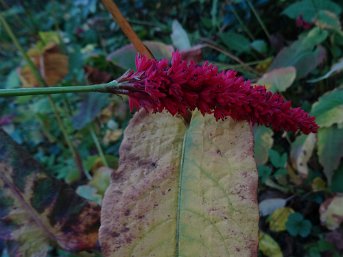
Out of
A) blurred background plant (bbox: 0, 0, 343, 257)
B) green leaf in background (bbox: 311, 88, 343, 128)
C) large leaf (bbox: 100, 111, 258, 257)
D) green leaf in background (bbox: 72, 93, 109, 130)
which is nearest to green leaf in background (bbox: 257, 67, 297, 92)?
blurred background plant (bbox: 0, 0, 343, 257)

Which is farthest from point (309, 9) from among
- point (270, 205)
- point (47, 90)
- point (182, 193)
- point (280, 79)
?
point (47, 90)

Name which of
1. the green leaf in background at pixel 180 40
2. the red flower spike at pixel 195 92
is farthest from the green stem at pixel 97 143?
the red flower spike at pixel 195 92

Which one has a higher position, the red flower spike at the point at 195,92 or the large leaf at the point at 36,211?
the red flower spike at the point at 195,92

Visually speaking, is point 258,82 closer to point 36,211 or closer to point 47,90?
point 36,211

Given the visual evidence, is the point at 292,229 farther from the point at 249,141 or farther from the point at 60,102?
the point at 60,102

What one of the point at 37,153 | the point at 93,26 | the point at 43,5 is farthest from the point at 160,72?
the point at 43,5

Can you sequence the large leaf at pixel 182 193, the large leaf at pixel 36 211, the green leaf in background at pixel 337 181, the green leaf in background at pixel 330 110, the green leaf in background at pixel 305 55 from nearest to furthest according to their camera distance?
the large leaf at pixel 182 193, the large leaf at pixel 36 211, the green leaf in background at pixel 330 110, the green leaf in background at pixel 337 181, the green leaf in background at pixel 305 55

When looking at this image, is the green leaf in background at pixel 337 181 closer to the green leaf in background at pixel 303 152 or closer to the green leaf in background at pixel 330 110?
the green leaf in background at pixel 303 152
